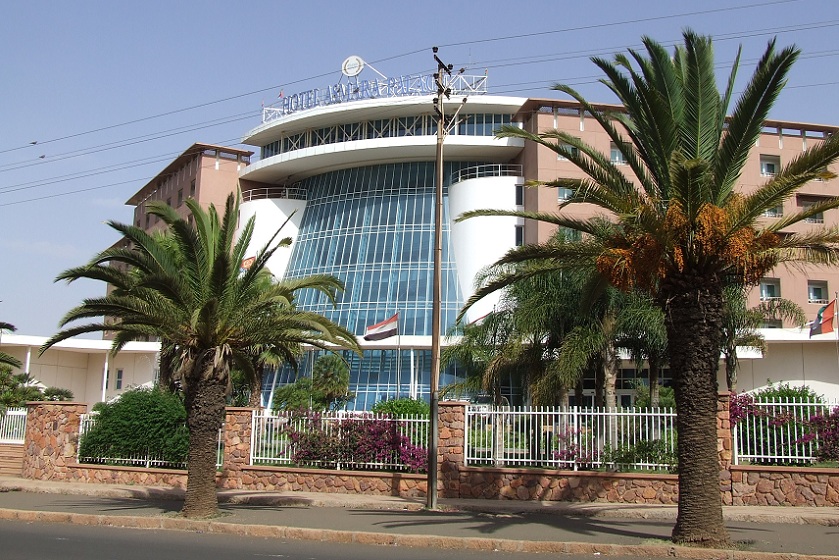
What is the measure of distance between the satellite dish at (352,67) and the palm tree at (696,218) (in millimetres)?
37966

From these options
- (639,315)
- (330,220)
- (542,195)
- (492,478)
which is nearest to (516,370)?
(639,315)

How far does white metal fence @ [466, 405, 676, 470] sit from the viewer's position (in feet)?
58.5

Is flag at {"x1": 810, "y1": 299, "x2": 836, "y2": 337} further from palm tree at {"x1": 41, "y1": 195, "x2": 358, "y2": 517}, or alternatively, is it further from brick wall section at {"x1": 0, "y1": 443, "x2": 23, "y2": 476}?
brick wall section at {"x1": 0, "y1": 443, "x2": 23, "y2": 476}

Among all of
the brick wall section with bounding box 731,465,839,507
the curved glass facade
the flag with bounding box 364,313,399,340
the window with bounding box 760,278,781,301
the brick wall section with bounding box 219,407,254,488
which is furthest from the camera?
the curved glass facade

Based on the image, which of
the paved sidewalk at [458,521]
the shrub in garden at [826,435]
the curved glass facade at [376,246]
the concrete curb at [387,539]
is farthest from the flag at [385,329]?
the shrub in garden at [826,435]

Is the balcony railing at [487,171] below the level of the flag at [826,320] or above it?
above

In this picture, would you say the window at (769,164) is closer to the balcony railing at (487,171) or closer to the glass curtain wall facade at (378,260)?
the balcony railing at (487,171)

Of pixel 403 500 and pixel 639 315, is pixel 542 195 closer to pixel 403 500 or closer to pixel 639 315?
pixel 639 315

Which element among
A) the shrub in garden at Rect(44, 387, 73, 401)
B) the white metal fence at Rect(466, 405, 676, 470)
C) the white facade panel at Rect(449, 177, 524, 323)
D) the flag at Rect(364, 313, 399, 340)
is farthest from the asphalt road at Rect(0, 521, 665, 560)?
the white facade panel at Rect(449, 177, 524, 323)

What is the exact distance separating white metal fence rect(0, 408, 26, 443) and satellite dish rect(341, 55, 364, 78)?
3022cm

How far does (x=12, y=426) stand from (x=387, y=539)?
17.2 metres

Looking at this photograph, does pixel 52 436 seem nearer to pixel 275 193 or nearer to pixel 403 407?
pixel 403 407

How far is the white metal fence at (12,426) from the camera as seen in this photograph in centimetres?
2597

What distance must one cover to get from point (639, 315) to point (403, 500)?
8790 millimetres
